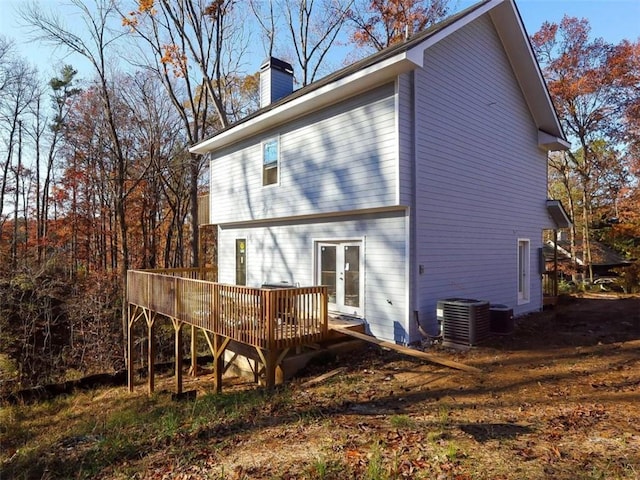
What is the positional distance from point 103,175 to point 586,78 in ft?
86.2

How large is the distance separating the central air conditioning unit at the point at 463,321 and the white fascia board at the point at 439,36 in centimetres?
476

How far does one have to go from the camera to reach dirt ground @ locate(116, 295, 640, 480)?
3564 millimetres

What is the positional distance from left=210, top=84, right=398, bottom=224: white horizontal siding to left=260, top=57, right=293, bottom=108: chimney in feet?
8.87

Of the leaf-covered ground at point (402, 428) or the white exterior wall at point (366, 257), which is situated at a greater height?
the white exterior wall at point (366, 257)

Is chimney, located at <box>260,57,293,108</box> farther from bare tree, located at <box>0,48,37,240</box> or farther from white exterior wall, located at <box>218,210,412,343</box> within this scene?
bare tree, located at <box>0,48,37,240</box>

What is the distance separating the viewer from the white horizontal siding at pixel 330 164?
789 centimetres

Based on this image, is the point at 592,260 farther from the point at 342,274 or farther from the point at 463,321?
the point at 342,274

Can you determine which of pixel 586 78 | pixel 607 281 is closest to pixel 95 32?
pixel 586 78

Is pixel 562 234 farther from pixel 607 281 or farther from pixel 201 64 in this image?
pixel 201 64

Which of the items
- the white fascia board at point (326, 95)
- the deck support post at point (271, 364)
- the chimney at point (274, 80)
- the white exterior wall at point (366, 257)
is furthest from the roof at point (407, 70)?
the deck support post at point (271, 364)

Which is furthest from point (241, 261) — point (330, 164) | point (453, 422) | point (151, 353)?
point (453, 422)

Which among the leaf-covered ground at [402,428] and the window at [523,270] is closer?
the leaf-covered ground at [402,428]

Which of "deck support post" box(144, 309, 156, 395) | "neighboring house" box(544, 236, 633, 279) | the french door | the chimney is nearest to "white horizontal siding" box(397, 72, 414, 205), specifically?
the french door

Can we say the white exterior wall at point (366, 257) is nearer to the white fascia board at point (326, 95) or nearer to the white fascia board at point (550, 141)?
the white fascia board at point (326, 95)
